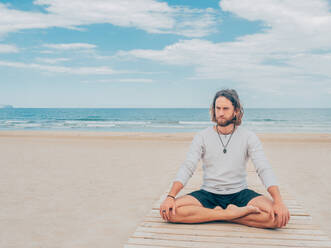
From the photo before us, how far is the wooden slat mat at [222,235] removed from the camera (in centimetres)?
257

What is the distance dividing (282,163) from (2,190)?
7.53m

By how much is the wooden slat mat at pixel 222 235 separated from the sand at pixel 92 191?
104 centimetres

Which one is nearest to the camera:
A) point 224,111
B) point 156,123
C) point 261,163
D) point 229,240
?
point 229,240

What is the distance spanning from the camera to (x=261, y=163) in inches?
124

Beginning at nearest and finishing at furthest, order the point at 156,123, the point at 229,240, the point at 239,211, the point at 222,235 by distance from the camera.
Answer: the point at 229,240 → the point at 222,235 → the point at 239,211 → the point at 156,123

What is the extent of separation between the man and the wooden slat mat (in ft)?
0.33

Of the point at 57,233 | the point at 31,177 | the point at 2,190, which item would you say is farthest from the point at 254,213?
the point at 31,177

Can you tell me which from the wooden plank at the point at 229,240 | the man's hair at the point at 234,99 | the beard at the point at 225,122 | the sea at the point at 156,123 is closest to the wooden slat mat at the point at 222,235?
the wooden plank at the point at 229,240

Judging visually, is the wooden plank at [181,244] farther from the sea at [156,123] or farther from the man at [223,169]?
the sea at [156,123]

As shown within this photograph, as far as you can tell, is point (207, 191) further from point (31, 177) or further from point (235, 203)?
point (31, 177)

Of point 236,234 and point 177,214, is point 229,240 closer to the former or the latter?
point 236,234

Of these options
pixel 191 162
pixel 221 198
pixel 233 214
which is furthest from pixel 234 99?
pixel 233 214

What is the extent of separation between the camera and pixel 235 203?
3273mm

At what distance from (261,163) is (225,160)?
35 centimetres
